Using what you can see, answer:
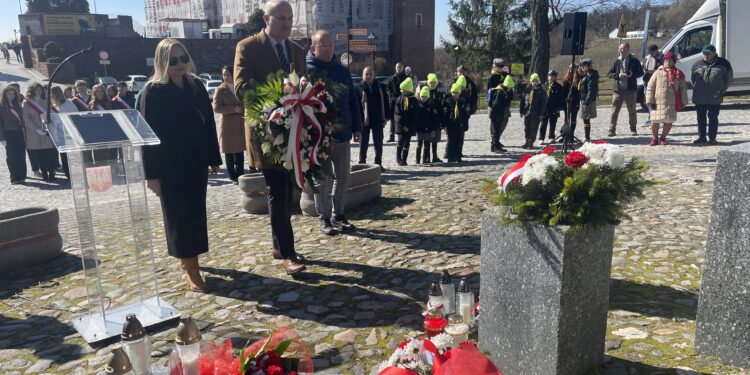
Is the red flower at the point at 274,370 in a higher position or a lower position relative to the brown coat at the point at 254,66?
lower

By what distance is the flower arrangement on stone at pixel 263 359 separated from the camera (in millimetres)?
1984

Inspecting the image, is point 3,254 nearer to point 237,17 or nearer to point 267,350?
point 267,350

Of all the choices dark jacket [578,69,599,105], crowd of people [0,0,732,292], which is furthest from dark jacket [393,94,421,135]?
dark jacket [578,69,599,105]

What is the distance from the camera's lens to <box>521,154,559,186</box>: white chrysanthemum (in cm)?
299

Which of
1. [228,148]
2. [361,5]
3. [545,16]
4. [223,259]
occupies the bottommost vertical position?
[223,259]

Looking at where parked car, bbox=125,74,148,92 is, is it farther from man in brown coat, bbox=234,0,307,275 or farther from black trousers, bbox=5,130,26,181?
man in brown coat, bbox=234,0,307,275

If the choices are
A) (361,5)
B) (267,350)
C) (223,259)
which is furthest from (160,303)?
(361,5)

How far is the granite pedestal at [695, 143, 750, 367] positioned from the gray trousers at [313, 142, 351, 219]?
11.5 feet

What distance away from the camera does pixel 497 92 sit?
1229 cm

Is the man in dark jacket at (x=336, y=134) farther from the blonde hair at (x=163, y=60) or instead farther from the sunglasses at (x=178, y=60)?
the blonde hair at (x=163, y=60)

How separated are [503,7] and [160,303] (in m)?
38.5

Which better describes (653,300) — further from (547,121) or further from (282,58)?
(547,121)

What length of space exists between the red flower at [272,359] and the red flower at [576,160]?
189cm

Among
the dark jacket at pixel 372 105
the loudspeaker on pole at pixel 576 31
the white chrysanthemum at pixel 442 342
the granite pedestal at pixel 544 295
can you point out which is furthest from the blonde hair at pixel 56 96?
the white chrysanthemum at pixel 442 342
